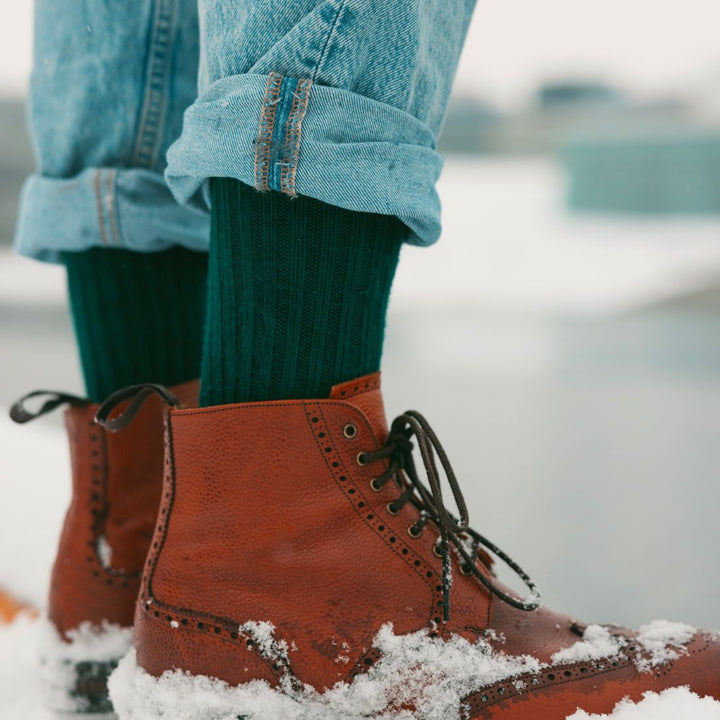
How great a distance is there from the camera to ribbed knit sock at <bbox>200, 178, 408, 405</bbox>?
1.78 feet

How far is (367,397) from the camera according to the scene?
1.92ft

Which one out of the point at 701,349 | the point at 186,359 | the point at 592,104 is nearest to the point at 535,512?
the point at 186,359

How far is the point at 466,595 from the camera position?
0.57 metres

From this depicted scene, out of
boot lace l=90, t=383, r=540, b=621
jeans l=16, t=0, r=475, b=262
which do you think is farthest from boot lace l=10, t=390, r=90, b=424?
jeans l=16, t=0, r=475, b=262

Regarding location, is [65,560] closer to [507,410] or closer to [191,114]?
[191,114]

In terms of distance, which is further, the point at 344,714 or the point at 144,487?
the point at 144,487

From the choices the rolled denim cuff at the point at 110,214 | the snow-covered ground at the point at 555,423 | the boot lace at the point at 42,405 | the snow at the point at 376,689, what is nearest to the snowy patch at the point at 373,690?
the snow at the point at 376,689

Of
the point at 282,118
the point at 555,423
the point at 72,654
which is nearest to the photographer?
the point at 282,118

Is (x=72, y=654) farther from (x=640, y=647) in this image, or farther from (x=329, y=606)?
(x=640, y=647)

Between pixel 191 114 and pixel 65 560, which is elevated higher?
pixel 191 114

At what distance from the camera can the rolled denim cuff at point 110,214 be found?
27.3 inches

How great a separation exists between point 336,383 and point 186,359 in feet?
0.79

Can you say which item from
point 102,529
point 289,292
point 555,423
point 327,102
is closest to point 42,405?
point 102,529

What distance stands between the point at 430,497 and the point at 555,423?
49.2 inches
